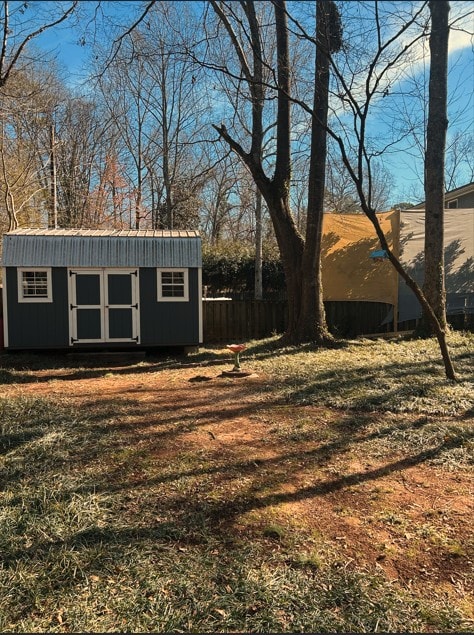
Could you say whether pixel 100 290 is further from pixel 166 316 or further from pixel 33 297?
pixel 166 316

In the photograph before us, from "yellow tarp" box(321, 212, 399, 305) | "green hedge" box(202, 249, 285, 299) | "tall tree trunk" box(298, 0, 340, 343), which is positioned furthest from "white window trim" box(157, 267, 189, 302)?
"green hedge" box(202, 249, 285, 299)

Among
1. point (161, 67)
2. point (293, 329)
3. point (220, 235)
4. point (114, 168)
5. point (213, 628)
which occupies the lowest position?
point (213, 628)

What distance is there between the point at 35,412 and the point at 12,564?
342 cm

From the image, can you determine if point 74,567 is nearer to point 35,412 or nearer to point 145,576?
point 145,576

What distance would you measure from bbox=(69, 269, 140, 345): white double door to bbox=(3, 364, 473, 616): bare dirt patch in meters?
4.69

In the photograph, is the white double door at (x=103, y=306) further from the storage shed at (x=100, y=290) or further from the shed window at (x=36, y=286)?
the shed window at (x=36, y=286)

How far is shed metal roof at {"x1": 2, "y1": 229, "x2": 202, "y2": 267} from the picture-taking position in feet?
36.9

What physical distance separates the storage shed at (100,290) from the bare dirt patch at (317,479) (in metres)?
4.76

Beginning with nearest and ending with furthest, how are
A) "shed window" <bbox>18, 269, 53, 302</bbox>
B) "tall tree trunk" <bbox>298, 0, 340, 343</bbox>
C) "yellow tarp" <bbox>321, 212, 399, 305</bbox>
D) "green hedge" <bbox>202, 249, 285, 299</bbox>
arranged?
"shed window" <bbox>18, 269, 53, 302</bbox>
"tall tree trunk" <bbox>298, 0, 340, 343</bbox>
"yellow tarp" <bbox>321, 212, 399, 305</bbox>
"green hedge" <bbox>202, 249, 285, 299</bbox>

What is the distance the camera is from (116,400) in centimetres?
679

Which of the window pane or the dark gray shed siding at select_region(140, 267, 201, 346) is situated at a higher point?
the window pane

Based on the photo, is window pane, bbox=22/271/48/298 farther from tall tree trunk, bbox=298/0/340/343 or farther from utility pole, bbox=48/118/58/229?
utility pole, bbox=48/118/58/229

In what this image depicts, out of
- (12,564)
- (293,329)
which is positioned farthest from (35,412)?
(293,329)

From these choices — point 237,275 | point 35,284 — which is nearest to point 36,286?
point 35,284
